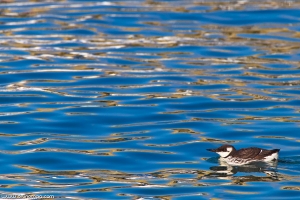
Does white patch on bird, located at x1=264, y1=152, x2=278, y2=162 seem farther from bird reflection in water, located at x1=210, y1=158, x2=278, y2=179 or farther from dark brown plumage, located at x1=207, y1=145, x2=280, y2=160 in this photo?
bird reflection in water, located at x1=210, y1=158, x2=278, y2=179

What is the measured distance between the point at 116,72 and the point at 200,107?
3.58 meters

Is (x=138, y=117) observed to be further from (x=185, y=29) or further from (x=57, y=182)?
(x=185, y=29)

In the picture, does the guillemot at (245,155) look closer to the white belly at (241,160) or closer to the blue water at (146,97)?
the white belly at (241,160)

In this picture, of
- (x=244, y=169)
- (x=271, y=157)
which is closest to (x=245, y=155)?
(x=244, y=169)

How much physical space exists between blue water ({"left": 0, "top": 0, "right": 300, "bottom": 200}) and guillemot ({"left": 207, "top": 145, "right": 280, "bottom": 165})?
0.58 ft

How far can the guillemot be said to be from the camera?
13.1 m

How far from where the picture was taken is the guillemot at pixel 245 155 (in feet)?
43.1

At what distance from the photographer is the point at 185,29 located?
24.8 metres

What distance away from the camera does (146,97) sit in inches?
723

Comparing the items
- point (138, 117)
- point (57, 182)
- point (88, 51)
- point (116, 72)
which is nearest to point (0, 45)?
point (88, 51)

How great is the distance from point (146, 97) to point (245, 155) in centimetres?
547

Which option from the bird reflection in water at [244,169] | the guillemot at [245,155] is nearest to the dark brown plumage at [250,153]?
the guillemot at [245,155]

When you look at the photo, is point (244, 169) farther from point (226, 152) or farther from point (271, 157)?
point (271, 157)

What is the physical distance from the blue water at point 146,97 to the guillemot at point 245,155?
18cm
